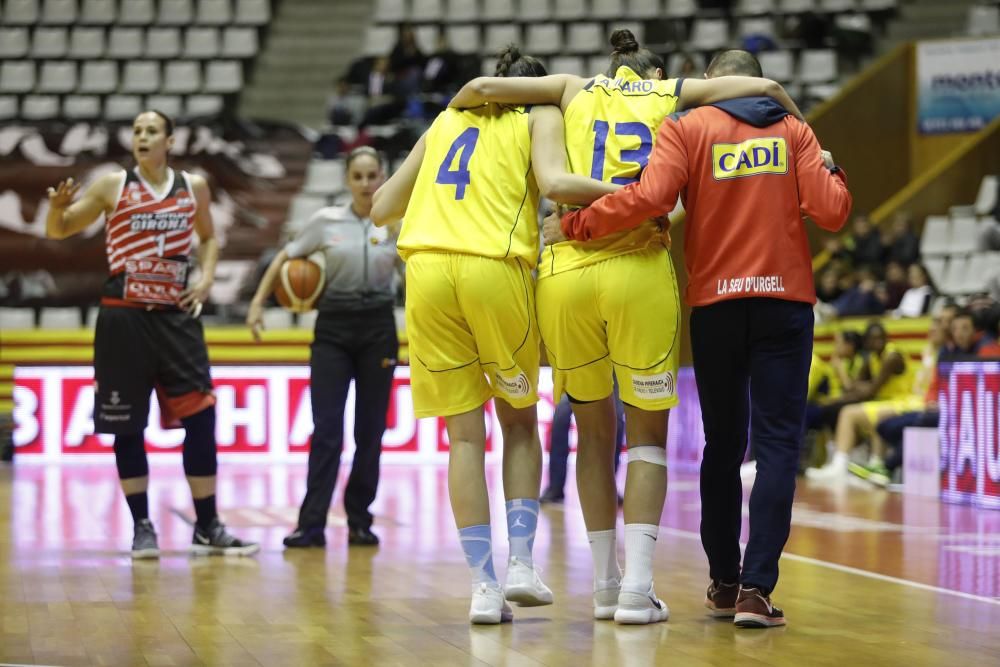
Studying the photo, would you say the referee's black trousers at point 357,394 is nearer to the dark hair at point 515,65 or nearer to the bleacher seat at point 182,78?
the dark hair at point 515,65

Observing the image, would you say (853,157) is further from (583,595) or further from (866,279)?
(583,595)

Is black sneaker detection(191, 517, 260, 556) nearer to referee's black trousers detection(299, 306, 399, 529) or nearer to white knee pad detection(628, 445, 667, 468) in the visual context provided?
referee's black trousers detection(299, 306, 399, 529)

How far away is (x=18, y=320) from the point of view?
1514 centimetres

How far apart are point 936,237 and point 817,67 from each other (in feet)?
12.2

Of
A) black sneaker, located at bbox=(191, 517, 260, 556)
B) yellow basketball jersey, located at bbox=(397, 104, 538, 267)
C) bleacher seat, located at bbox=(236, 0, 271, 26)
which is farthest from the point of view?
bleacher seat, located at bbox=(236, 0, 271, 26)

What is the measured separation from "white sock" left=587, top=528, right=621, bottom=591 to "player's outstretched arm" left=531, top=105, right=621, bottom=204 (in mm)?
1036

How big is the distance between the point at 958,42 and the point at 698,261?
547 inches

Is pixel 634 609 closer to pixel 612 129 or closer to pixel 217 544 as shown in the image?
pixel 612 129

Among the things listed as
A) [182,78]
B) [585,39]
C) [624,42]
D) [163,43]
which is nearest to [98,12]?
[163,43]

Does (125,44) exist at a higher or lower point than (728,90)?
higher

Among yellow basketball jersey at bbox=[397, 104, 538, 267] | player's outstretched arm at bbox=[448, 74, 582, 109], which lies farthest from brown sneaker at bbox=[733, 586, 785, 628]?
player's outstretched arm at bbox=[448, 74, 582, 109]

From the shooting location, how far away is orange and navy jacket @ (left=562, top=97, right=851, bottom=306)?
4383 millimetres

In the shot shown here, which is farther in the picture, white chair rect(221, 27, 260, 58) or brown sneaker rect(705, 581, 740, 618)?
white chair rect(221, 27, 260, 58)

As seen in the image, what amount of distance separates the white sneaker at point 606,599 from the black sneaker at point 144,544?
2.47 m
